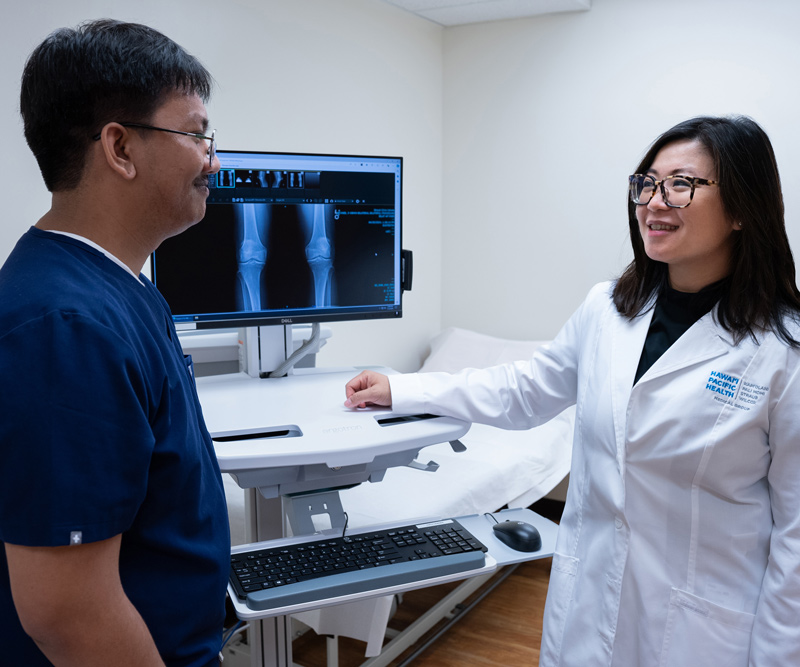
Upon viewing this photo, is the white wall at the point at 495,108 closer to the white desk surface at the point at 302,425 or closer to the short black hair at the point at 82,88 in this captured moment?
the white desk surface at the point at 302,425

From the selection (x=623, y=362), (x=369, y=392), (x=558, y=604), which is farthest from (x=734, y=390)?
(x=369, y=392)

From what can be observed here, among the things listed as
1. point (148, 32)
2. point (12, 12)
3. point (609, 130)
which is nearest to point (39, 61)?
point (148, 32)

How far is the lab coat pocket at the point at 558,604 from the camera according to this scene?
4.23 ft

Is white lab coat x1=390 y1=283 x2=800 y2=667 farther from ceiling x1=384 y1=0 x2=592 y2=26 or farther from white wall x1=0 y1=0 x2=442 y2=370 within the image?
ceiling x1=384 y1=0 x2=592 y2=26

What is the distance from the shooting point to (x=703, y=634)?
3.71ft

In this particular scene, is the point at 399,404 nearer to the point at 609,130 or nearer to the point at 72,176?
the point at 72,176

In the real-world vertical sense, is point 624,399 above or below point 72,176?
below

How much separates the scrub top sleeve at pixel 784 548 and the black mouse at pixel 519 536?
41 centimetres

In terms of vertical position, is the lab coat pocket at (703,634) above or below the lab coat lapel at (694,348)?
below

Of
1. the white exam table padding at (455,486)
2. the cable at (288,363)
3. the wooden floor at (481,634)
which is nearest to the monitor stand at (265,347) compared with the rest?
the cable at (288,363)

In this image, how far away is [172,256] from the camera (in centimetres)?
151

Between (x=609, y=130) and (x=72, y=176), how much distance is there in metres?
2.77

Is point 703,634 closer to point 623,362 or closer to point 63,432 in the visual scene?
point 623,362

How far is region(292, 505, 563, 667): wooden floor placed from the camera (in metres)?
2.21
